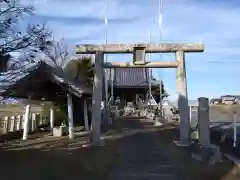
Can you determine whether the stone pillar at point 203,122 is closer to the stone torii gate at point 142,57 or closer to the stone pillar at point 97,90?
the stone torii gate at point 142,57

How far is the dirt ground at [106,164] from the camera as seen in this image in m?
11.5

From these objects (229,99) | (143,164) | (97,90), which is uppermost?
(229,99)

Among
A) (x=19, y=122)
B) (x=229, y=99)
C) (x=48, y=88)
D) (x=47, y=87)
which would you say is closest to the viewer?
(x=47, y=87)

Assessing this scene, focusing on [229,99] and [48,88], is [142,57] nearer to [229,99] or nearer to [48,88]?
[48,88]

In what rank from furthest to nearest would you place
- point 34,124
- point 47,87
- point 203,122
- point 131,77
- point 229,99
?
point 131,77 < point 229,99 < point 34,124 < point 47,87 < point 203,122

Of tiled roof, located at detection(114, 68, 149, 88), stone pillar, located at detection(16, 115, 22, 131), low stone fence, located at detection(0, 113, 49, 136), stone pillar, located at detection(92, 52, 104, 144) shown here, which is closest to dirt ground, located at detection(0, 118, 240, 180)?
stone pillar, located at detection(92, 52, 104, 144)

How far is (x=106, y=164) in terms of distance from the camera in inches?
535

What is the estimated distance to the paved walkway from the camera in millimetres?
11484

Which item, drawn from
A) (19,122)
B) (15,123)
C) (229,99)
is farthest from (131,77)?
(15,123)

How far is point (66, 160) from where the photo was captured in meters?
14.3

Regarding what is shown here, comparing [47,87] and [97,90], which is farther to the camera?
[47,87]

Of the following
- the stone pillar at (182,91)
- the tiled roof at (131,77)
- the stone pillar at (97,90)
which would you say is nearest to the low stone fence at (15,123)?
the stone pillar at (97,90)

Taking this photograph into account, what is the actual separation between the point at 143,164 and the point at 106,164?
3.53ft

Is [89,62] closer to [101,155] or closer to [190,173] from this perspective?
[101,155]
